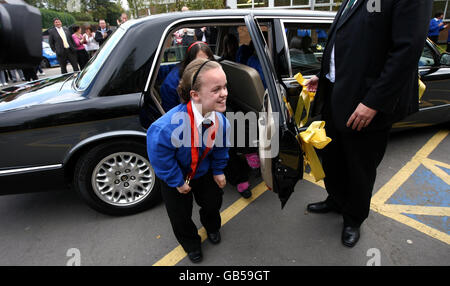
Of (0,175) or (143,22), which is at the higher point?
(143,22)

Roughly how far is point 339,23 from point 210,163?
3.93 ft

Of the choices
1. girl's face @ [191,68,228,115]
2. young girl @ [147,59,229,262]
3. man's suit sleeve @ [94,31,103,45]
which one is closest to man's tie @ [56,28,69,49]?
man's suit sleeve @ [94,31,103,45]

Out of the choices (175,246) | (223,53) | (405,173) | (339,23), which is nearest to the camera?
(339,23)

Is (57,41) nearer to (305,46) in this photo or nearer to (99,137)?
(99,137)

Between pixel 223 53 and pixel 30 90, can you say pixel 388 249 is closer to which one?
pixel 223 53

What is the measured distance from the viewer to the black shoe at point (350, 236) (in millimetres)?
2033

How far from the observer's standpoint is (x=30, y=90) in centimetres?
242

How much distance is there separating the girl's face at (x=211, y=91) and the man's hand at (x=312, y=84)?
999 millimetres

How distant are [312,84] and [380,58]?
27.9 inches

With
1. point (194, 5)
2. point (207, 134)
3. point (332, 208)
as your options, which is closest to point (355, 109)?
point (207, 134)

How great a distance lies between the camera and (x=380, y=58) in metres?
1.52

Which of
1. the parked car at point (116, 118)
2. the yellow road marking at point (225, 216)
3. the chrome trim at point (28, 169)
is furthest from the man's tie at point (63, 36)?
the yellow road marking at point (225, 216)

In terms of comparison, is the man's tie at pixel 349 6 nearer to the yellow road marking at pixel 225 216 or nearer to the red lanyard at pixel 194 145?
the red lanyard at pixel 194 145

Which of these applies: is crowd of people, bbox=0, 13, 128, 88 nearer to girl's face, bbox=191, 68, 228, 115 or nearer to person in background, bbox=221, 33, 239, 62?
person in background, bbox=221, 33, 239, 62
